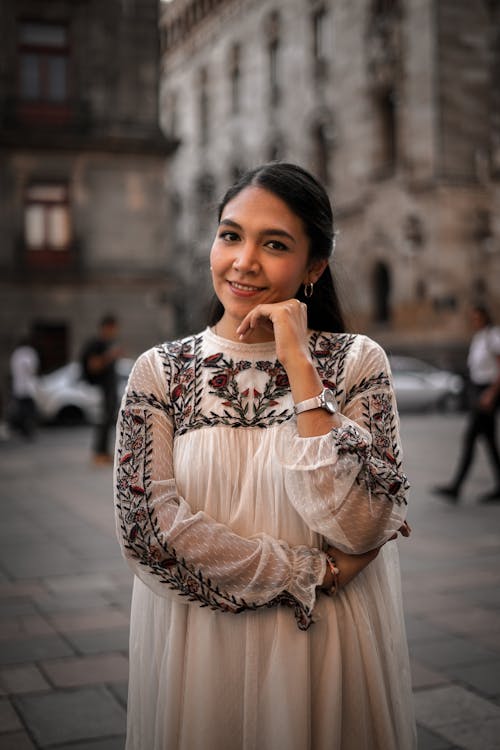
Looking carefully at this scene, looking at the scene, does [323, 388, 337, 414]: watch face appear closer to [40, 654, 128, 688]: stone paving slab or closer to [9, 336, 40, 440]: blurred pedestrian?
[40, 654, 128, 688]: stone paving slab

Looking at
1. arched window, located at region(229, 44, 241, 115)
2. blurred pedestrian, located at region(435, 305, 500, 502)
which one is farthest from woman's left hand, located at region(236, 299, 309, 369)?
arched window, located at region(229, 44, 241, 115)

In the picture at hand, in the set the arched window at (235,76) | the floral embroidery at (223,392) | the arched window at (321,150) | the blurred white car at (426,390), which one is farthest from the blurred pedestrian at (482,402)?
Result: the arched window at (235,76)

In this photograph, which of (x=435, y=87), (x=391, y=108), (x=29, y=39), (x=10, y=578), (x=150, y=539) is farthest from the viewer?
(x=391, y=108)

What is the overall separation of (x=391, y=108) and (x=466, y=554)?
2600 centimetres

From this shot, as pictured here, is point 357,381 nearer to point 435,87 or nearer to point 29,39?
point 29,39

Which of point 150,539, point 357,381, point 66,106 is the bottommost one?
point 150,539

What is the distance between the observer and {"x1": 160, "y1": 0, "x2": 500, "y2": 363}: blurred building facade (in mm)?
28281

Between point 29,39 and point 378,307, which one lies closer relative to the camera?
point 29,39

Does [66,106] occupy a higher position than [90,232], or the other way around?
[66,106]

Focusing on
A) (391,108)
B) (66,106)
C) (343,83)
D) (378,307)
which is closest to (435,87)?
(391,108)

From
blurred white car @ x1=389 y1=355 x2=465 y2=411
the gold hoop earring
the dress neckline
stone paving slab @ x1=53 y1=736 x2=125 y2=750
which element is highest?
the gold hoop earring

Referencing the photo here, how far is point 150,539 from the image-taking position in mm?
2211

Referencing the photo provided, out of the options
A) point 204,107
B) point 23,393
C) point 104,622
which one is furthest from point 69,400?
point 204,107

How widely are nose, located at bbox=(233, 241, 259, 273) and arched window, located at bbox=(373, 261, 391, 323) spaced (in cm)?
2856
